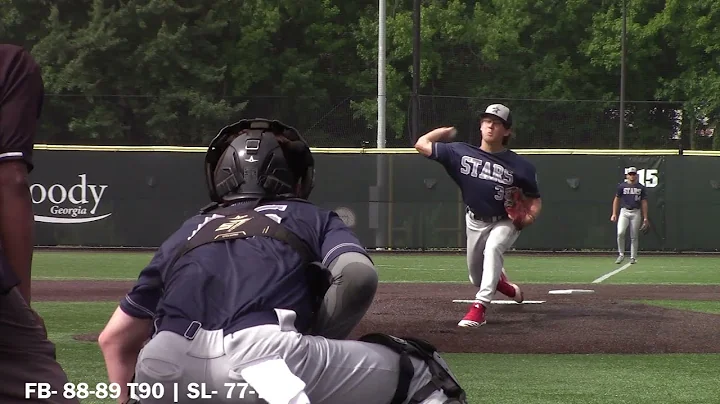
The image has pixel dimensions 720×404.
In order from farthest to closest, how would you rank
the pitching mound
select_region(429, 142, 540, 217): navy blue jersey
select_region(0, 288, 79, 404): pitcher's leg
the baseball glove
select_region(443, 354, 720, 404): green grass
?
the baseball glove → select_region(429, 142, 540, 217): navy blue jersey → the pitching mound → select_region(443, 354, 720, 404): green grass → select_region(0, 288, 79, 404): pitcher's leg

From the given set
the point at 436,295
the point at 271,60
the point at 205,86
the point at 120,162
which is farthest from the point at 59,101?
the point at 436,295

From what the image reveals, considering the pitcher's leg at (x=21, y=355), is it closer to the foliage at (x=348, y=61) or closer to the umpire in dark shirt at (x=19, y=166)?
the umpire in dark shirt at (x=19, y=166)

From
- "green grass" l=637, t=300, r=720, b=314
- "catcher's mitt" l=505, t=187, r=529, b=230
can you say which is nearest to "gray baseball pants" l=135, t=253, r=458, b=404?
"catcher's mitt" l=505, t=187, r=529, b=230

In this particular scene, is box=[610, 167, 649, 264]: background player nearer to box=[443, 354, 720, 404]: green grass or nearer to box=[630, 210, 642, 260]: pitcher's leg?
box=[630, 210, 642, 260]: pitcher's leg

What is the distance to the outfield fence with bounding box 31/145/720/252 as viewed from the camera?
2306cm

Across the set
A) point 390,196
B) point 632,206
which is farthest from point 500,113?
point 390,196

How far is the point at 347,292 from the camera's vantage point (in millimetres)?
3086

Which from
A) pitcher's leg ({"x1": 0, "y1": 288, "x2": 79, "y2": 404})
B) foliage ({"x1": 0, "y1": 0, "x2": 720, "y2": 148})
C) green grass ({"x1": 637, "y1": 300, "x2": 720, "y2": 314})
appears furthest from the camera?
foliage ({"x1": 0, "y1": 0, "x2": 720, "y2": 148})

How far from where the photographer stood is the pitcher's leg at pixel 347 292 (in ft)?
10.1

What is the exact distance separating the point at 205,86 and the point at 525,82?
1263 centimetres

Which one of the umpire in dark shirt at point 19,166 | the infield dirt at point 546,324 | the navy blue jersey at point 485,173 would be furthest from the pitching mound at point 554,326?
the umpire in dark shirt at point 19,166

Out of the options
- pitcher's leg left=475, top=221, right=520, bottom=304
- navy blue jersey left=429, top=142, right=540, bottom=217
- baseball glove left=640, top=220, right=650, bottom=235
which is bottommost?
baseball glove left=640, top=220, right=650, bottom=235

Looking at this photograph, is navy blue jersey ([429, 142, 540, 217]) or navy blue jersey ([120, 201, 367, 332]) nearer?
navy blue jersey ([120, 201, 367, 332])

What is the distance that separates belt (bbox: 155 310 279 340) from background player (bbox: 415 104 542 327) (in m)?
6.29
